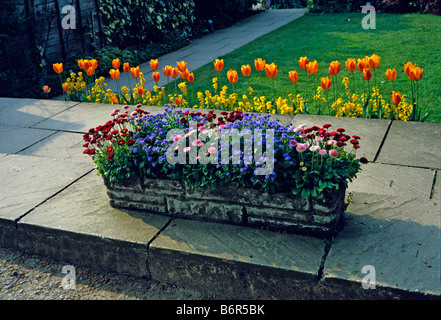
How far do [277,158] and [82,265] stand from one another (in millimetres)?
1474

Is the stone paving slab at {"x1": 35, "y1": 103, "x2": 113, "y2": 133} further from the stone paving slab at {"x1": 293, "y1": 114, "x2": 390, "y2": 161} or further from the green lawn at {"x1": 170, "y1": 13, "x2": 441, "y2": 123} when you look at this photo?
the stone paving slab at {"x1": 293, "y1": 114, "x2": 390, "y2": 161}

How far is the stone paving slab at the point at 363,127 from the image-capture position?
395 centimetres

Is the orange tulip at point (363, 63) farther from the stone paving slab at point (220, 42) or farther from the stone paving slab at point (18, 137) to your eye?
the stone paving slab at point (220, 42)

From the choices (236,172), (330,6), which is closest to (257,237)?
(236,172)

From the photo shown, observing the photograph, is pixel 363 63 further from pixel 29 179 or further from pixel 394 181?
pixel 29 179

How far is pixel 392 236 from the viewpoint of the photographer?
2.77m

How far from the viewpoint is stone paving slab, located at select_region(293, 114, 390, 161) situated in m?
3.95

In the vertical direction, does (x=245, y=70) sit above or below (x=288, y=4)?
below

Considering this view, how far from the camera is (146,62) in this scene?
29.6 feet

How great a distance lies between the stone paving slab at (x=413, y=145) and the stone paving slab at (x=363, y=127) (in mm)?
69

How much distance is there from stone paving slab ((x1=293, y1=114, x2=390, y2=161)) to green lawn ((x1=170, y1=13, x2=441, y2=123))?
1.00 meters

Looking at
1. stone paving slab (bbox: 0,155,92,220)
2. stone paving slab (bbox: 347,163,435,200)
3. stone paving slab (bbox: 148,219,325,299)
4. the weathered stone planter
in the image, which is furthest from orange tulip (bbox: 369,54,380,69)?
stone paving slab (bbox: 0,155,92,220)

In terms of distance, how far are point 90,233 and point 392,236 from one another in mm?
1835
